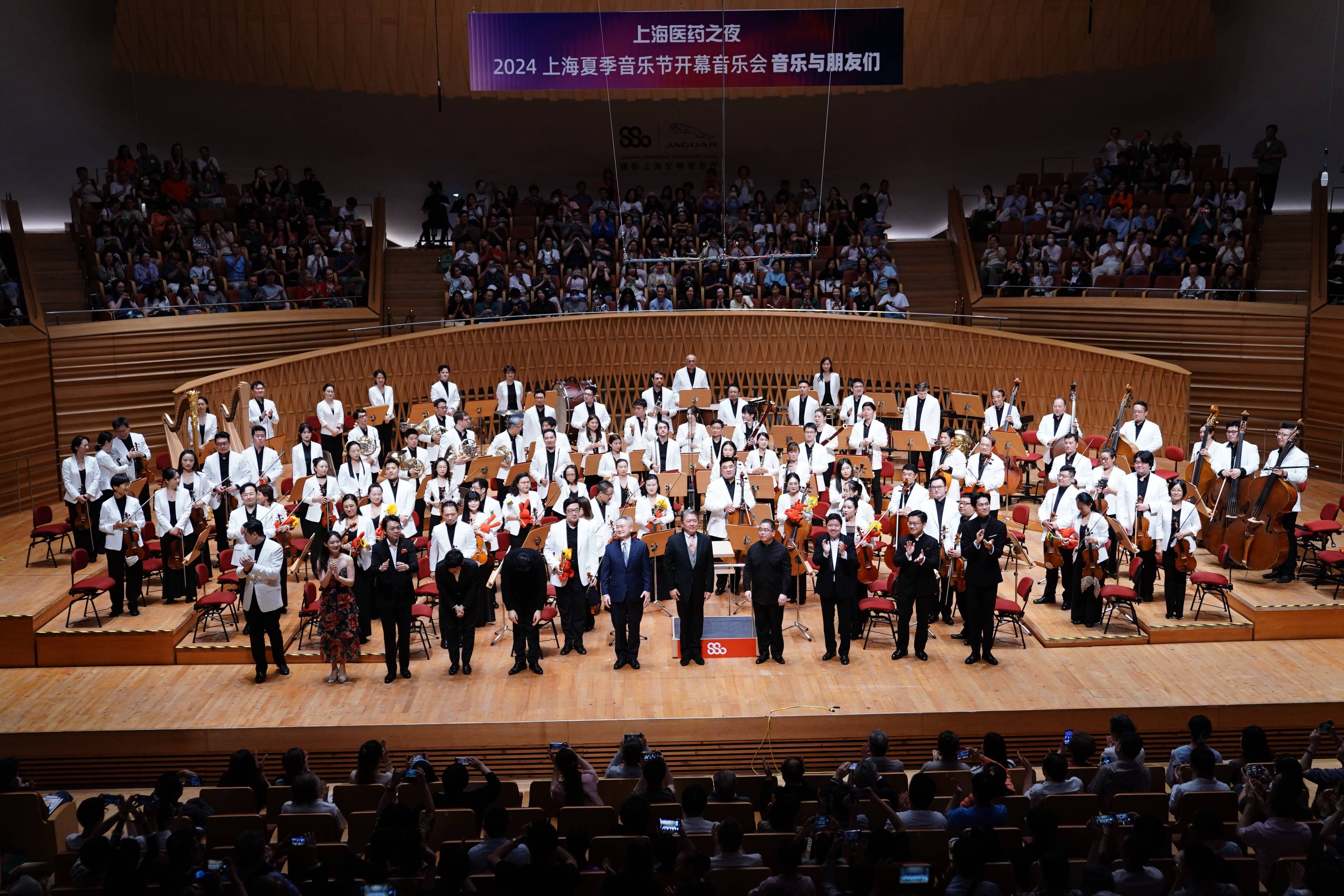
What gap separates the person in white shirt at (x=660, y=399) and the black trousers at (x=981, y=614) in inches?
236

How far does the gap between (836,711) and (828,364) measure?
739 centimetres

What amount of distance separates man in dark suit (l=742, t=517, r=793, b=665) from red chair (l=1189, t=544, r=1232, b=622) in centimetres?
390

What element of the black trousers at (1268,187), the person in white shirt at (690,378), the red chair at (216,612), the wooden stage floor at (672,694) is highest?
the black trousers at (1268,187)

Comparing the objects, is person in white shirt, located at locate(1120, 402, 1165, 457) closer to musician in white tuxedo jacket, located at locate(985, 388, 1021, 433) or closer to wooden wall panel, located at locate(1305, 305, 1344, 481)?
musician in white tuxedo jacket, located at locate(985, 388, 1021, 433)

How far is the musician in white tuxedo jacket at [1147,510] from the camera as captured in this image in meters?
10.9

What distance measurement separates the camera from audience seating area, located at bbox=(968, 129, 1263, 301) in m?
17.5

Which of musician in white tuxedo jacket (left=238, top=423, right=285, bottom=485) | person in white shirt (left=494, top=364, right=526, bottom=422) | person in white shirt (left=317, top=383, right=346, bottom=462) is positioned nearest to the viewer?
musician in white tuxedo jacket (left=238, top=423, right=285, bottom=485)

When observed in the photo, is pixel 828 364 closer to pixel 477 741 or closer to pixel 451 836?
pixel 477 741

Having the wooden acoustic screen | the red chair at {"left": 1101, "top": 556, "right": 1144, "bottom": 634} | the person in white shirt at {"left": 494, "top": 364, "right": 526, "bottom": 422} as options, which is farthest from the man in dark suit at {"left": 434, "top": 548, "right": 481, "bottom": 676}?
the wooden acoustic screen

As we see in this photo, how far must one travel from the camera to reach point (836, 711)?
9438 mm

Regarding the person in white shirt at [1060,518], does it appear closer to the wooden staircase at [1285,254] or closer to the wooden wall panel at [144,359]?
the wooden staircase at [1285,254]

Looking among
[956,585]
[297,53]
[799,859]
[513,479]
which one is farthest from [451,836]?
[297,53]

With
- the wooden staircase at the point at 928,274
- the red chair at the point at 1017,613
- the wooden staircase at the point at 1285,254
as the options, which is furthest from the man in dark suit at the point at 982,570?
the wooden staircase at the point at 928,274

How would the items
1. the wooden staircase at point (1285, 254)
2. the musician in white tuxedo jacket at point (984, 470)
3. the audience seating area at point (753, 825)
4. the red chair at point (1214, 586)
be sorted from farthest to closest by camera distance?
the wooden staircase at point (1285, 254)
the musician in white tuxedo jacket at point (984, 470)
the red chair at point (1214, 586)
the audience seating area at point (753, 825)
